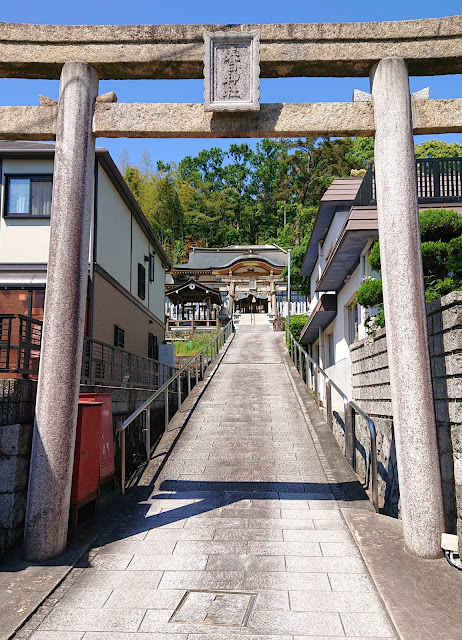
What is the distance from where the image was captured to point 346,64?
5.86 meters

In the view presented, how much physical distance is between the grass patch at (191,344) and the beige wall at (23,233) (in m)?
14.2

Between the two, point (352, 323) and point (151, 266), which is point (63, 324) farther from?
point (151, 266)

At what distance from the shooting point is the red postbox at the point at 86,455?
5.56 meters

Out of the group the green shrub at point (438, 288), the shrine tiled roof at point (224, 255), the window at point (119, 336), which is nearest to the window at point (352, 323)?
the window at point (119, 336)

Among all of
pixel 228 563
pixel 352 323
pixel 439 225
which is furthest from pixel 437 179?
pixel 228 563

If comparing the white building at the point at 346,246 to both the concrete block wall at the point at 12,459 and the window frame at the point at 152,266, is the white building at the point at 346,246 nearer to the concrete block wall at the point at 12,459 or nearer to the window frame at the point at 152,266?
the window frame at the point at 152,266

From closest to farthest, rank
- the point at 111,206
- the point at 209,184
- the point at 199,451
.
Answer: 1. the point at 199,451
2. the point at 111,206
3. the point at 209,184

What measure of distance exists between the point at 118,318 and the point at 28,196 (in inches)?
159

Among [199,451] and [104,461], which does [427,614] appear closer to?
[104,461]

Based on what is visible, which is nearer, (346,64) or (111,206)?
(346,64)

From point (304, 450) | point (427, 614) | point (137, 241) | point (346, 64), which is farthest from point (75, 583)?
point (137, 241)

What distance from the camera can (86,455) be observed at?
577 cm

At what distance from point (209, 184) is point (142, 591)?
203 feet

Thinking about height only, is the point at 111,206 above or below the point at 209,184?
below
